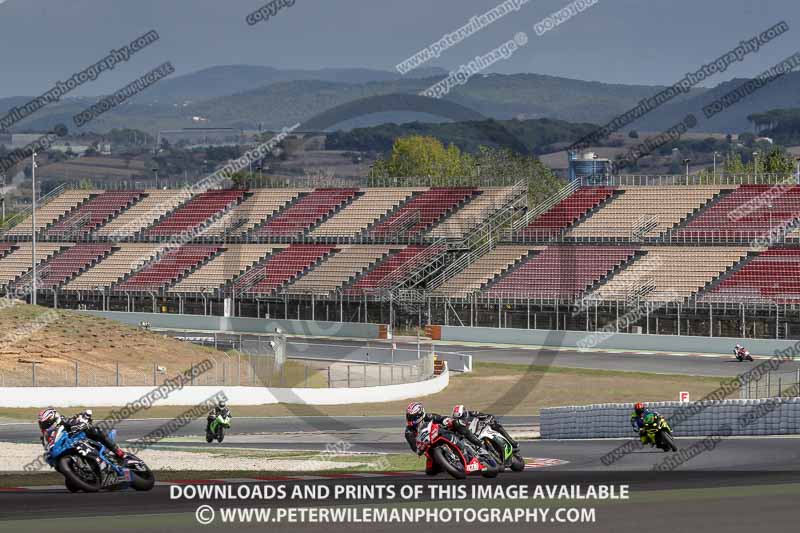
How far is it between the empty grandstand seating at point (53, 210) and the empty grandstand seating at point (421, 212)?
85.9 ft

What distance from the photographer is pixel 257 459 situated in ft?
90.0

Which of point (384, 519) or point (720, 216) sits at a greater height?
point (720, 216)

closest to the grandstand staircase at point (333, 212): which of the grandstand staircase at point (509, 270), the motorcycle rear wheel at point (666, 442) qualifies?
the grandstand staircase at point (509, 270)

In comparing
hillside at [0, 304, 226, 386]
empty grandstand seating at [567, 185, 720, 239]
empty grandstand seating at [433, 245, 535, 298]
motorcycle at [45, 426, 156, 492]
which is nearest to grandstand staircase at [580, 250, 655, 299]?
empty grandstand seating at [567, 185, 720, 239]

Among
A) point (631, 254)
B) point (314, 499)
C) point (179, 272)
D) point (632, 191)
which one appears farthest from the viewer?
point (179, 272)

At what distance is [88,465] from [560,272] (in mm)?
49570

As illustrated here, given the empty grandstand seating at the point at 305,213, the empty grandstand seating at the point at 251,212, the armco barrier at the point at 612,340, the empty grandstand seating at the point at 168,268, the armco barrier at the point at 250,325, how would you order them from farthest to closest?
the empty grandstand seating at the point at 251,212 → the empty grandstand seating at the point at 305,213 → the empty grandstand seating at the point at 168,268 → the armco barrier at the point at 250,325 → the armco barrier at the point at 612,340

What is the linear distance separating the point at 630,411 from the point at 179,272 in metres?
50.7

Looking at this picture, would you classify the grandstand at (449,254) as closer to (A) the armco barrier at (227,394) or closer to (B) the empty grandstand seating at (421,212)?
(B) the empty grandstand seating at (421,212)

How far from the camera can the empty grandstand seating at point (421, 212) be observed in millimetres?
76750

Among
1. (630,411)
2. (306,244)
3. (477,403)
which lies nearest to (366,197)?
(306,244)

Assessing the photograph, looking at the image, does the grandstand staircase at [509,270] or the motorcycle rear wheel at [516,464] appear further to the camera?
the grandstand staircase at [509,270]

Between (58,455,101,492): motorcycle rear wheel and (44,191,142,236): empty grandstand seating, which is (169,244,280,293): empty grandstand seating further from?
(58,455,101,492): motorcycle rear wheel

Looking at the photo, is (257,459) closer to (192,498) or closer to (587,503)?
(192,498)
